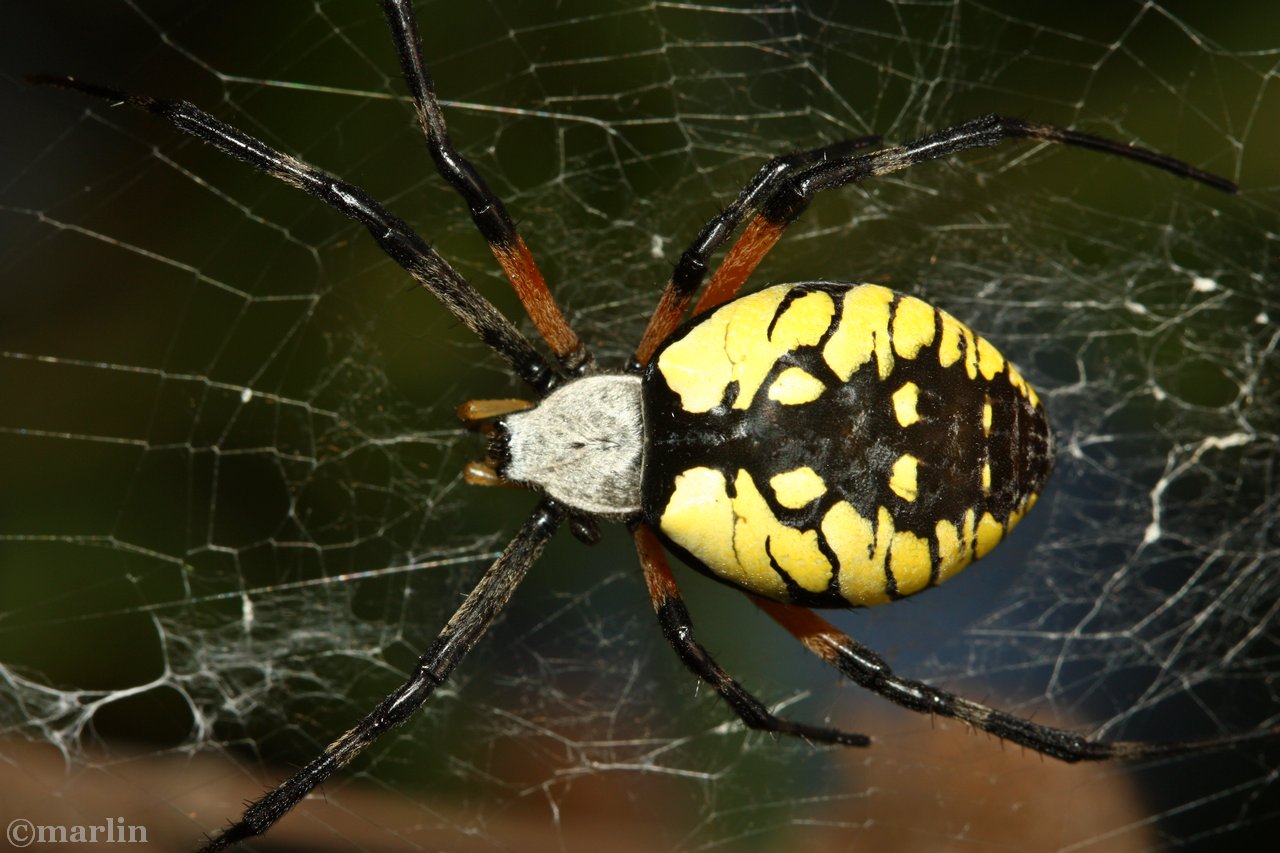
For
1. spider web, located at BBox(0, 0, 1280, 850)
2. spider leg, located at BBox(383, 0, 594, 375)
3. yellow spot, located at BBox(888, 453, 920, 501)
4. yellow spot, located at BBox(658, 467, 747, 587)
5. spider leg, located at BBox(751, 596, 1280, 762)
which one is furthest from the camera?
spider web, located at BBox(0, 0, 1280, 850)

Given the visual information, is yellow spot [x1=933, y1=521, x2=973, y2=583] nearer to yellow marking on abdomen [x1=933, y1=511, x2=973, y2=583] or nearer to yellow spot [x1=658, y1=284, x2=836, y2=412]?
yellow marking on abdomen [x1=933, y1=511, x2=973, y2=583]

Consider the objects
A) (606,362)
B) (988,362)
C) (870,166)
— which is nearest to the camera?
(988,362)

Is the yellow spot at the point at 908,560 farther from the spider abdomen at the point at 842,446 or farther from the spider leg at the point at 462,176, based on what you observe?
the spider leg at the point at 462,176

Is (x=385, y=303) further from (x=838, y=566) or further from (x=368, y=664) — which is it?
(x=838, y=566)

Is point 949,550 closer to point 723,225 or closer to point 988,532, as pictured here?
point 988,532

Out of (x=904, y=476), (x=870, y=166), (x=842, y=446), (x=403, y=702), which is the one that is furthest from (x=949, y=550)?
(x=403, y=702)

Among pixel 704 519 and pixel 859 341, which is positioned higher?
pixel 859 341

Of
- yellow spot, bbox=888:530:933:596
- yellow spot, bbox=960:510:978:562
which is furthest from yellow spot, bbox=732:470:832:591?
yellow spot, bbox=960:510:978:562
